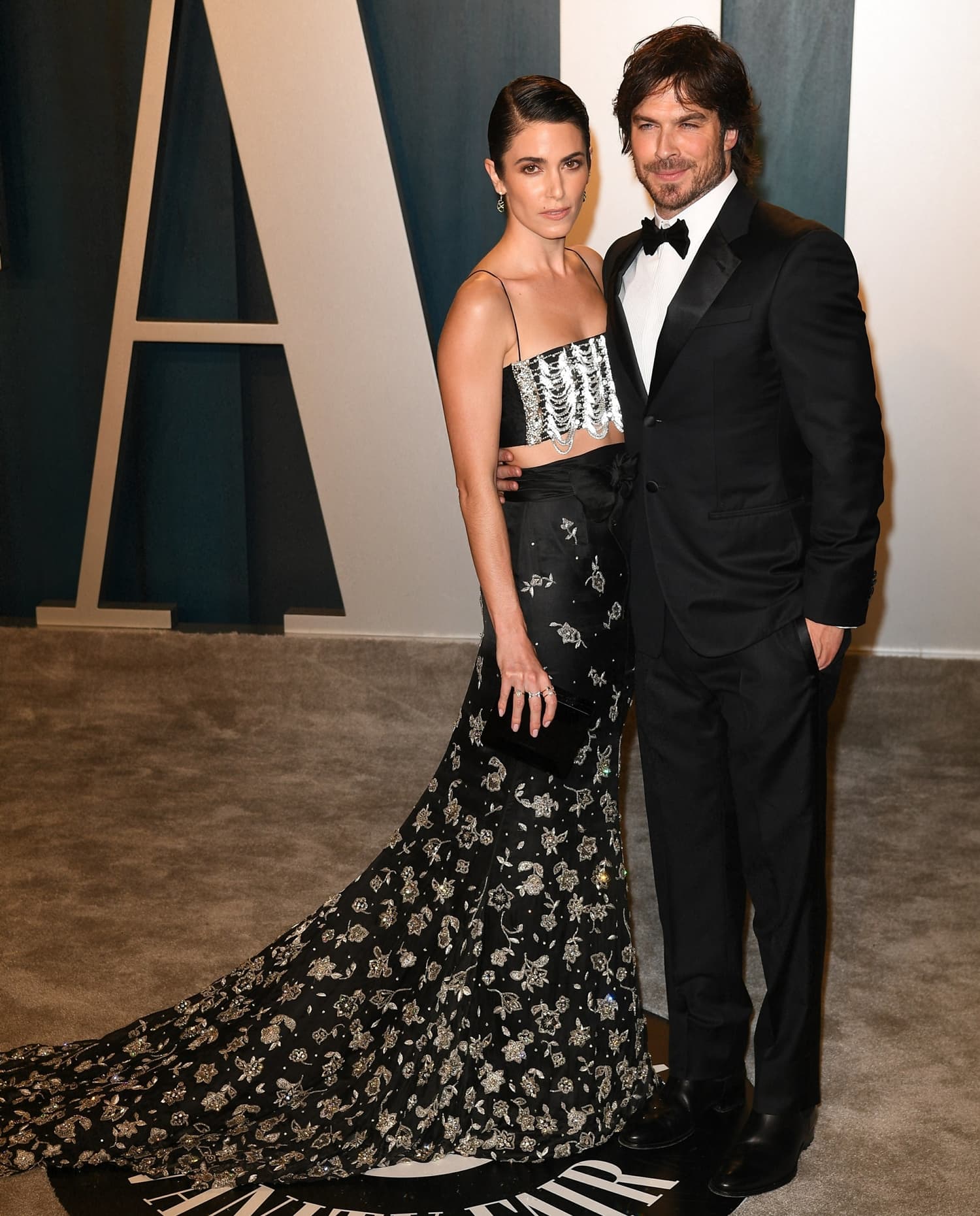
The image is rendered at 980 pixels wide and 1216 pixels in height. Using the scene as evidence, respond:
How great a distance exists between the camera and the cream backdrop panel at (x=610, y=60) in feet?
13.7

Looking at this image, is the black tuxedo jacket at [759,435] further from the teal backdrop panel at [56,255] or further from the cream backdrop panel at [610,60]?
the teal backdrop panel at [56,255]

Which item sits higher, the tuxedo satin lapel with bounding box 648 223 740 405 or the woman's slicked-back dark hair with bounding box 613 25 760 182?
the woman's slicked-back dark hair with bounding box 613 25 760 182

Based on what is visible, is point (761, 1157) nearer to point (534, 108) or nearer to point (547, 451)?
point (547, 451)

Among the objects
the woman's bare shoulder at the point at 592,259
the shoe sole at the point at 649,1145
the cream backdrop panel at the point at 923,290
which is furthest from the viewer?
the cream backdrop panel at the point at 923,290

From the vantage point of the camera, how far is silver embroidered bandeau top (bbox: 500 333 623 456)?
238cm

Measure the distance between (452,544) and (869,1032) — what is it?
2.29 meters

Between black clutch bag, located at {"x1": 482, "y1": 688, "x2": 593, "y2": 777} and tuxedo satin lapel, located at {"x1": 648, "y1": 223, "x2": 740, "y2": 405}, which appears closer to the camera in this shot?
tuxedo satin lapel, located at {"x1": 648, "y1": 223, "x2": 740, "y2": 405}

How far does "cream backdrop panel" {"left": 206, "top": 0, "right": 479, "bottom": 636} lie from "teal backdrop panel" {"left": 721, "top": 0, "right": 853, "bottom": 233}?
118cm

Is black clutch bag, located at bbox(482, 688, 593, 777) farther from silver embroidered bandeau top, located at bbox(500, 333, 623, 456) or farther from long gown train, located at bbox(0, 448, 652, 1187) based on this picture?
silver embroidered bandeau top, located at bbox(500, 333, 623, 456)

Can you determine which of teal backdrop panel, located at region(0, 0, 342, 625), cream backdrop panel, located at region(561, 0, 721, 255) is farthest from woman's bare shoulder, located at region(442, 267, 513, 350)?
teal backdrop panel, located at region(0, 0, 342, 625)

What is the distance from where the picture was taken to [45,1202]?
92.4 inches

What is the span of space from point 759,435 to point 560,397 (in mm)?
368

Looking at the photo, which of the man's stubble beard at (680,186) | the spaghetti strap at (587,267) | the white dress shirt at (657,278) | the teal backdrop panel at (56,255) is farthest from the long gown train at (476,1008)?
the teal backdrop panel at (56,255)

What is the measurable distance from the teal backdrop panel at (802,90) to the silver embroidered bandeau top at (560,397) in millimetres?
2185
